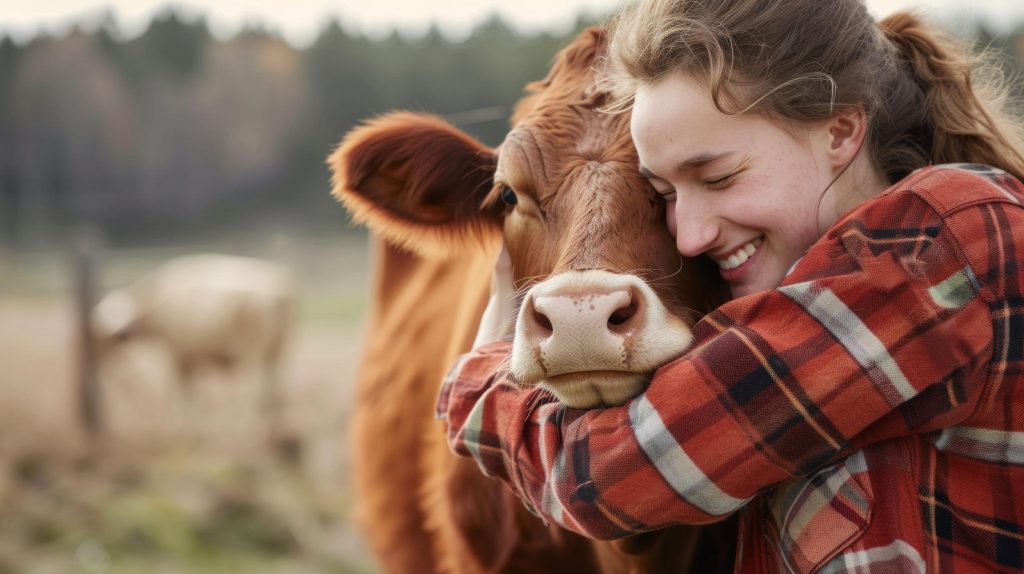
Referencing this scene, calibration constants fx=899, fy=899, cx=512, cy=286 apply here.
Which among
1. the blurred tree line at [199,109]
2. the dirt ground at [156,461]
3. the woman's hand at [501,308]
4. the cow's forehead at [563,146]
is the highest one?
the cow's forehead at [563,146]

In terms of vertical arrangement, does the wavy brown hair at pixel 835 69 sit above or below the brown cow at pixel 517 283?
above

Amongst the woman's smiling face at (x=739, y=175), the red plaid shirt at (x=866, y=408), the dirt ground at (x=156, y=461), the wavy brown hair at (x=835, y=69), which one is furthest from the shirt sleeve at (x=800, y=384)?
the dirt ground at (x=156, y=461)

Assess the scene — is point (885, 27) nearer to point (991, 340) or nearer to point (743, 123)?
point (743, 123)

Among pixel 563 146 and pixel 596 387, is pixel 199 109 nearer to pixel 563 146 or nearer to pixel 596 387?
pixel 563 146

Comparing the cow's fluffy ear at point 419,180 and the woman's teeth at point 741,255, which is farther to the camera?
the cow's fluffy ear at point 419,180

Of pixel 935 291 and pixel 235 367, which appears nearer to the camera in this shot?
pixel 935 291

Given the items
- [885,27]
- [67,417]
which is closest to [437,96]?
[67,417]

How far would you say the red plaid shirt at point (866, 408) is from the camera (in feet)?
4.07

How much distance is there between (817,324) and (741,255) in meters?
0.30

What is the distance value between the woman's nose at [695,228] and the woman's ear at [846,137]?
0.22 meters

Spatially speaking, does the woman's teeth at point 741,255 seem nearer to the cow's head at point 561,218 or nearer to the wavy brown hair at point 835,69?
the cow's head at point 561,218

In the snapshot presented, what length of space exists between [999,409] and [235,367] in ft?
25.3

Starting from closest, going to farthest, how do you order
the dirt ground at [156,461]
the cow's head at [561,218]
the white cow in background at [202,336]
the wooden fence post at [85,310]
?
the cow's head at [561,218], the dirt ground at [156,461], the wooden fence post at [85,310], the white cow in background at [202,336]

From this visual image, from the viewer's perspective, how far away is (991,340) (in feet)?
4.08
